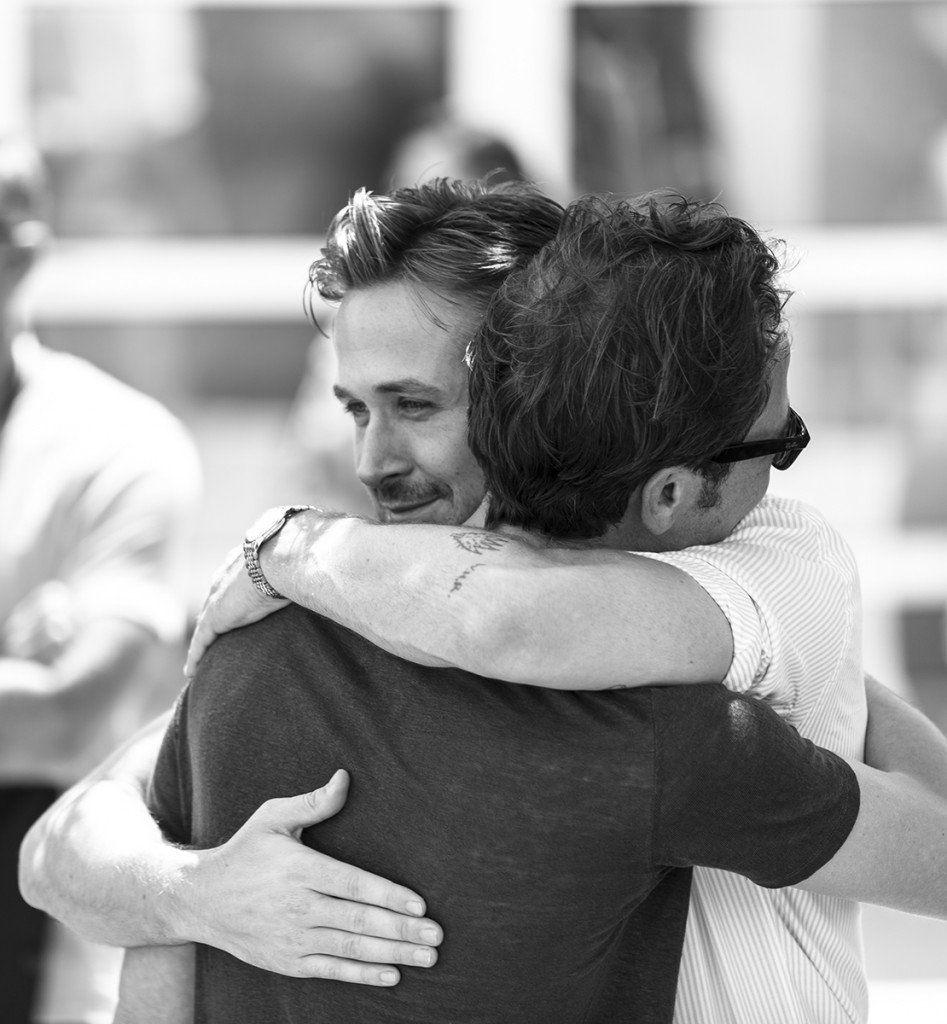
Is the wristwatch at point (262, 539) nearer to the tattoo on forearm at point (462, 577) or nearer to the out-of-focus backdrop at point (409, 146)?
the tattoo on forearm at point (462, 577)

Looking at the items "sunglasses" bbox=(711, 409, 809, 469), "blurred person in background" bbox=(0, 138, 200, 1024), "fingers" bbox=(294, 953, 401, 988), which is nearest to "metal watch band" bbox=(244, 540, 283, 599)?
"fingers" bbox=(294, 953, 401, 988)

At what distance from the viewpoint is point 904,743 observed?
1668 mm

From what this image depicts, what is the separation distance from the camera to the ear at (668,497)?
1.49 metres

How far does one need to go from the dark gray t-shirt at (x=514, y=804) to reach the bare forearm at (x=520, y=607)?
1.7 inches

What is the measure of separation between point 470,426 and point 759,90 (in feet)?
12.8

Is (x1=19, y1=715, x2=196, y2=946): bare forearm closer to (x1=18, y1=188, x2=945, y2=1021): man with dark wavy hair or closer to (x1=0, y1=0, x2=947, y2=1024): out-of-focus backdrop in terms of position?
(x1=18, y1=188, x2=945, y2=1021): man with dark wavy hair

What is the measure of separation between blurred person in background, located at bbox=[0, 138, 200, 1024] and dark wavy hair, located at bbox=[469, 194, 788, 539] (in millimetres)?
1622

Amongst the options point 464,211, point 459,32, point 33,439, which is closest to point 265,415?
point 459,32

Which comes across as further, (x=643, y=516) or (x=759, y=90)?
(x=759, y=90)

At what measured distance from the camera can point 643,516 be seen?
154 cm

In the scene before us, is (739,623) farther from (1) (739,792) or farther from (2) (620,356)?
(2) (620,356)

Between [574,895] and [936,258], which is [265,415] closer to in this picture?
[936,258]

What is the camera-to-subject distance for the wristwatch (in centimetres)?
155

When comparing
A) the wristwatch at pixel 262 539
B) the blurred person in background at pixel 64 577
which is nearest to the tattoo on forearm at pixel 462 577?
the wristwatch at pixel 262 539
